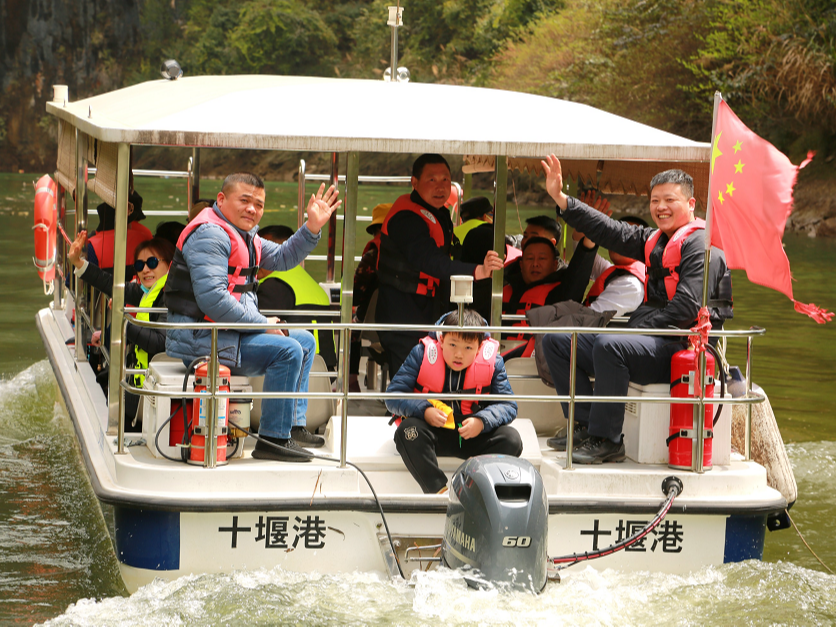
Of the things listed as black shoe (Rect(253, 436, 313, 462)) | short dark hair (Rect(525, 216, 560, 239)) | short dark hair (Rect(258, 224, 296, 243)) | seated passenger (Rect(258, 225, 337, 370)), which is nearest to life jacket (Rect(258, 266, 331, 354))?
seated passenger (Rect(258, 225, 337, 370))

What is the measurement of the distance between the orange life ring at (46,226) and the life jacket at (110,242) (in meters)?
1.93

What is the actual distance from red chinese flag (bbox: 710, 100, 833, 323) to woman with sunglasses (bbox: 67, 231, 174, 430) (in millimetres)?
2914

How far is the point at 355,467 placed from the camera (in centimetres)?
516

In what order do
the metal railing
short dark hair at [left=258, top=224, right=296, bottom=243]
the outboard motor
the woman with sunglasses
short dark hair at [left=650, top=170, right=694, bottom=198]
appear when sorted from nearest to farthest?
the outboard motor → the metal railing → short dark hair at [left=650, top=170, right=694, bottom=198] → the woman with sunglasses → short dark hair at [left=258, top=224, right=296, bottom=243]

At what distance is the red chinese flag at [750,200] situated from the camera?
5.01 meters

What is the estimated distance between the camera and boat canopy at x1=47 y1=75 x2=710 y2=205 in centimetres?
517

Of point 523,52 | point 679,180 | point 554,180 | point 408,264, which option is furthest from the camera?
point 523,52

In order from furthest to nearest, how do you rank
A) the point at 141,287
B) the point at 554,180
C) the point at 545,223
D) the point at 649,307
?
the point at 545,223 → the point at 141,287 → the point at 649,307 → the point at 554,180

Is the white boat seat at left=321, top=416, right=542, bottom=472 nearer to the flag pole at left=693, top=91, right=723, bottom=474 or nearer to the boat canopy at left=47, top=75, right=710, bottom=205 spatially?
the flag pole at left=693, top=91, right=723, bottom=474

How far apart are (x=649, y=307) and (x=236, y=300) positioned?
2.03 metres

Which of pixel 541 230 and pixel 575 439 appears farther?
pixel 541 230

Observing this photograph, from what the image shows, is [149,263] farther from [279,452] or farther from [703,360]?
[703,360]

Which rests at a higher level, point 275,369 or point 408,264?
point 408,264

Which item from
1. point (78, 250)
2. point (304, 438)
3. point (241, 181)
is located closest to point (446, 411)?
point (304, 438)
